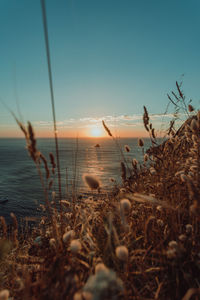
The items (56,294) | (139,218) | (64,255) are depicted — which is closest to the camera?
(56,294)

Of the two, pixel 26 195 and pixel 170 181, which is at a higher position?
pixel 170 181

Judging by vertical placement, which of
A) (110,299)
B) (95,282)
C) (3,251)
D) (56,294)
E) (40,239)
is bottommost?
(3,251)

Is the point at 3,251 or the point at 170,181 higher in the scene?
the point at 170,181

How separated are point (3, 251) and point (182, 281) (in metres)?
2.12

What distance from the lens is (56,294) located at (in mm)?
1075

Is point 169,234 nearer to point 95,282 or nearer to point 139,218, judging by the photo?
point 139,218

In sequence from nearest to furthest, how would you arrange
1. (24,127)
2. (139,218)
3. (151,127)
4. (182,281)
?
1. (24,127)
2. (182,281)
3. (139,218)
4. (151,127)

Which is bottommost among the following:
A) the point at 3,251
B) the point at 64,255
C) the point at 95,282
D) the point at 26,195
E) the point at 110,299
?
the point at 26,195

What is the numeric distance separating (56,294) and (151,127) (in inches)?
89.5

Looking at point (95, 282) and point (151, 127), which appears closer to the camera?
point (95, 282)

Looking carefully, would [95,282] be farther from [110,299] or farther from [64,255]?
[64,255]

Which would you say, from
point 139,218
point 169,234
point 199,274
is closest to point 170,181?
point 139,218

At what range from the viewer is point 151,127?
9.01 ft


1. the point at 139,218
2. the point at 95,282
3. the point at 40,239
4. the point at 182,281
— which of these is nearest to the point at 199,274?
the point at 182,281
